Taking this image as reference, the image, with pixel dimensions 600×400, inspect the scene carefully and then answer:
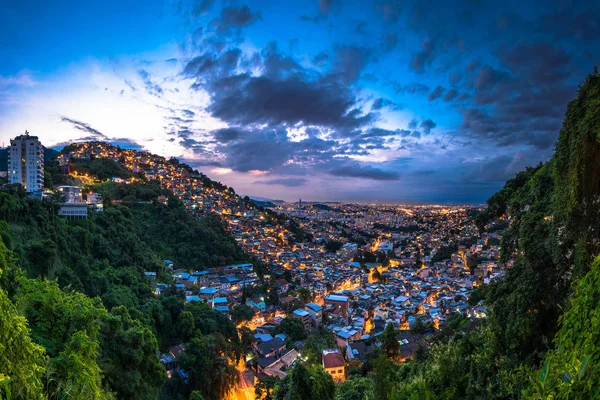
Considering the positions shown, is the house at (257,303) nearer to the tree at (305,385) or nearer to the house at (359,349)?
the house at (359,349)

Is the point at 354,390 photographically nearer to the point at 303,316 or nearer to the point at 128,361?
the point at 128,361

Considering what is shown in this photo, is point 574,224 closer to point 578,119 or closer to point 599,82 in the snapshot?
point 578,119

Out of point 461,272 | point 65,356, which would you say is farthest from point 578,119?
point 461,272

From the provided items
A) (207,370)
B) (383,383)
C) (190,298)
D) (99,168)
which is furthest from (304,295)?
(99,168)

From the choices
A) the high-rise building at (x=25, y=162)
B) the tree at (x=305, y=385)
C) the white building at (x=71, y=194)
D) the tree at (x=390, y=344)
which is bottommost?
the tree at (x=390, y=344)

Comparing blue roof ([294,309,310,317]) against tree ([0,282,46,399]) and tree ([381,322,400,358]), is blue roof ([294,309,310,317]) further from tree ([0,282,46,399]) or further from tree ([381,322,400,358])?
tree ([0,282,46,399])

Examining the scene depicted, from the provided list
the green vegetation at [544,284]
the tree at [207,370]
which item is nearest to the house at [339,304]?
the tree at [207,370]
